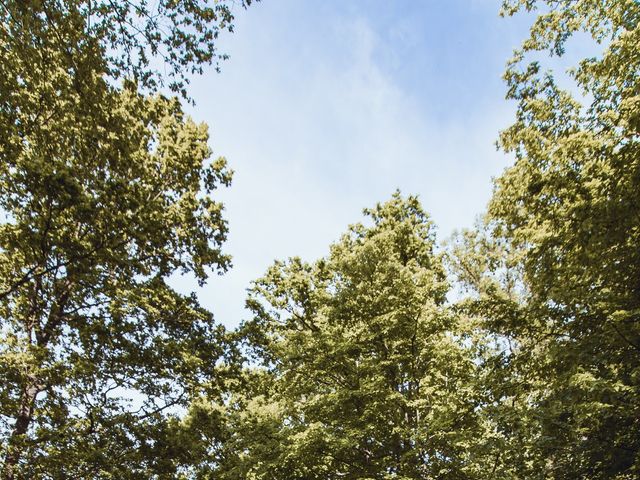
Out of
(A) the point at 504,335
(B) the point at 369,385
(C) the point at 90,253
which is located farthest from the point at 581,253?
(C) the point at 90,253

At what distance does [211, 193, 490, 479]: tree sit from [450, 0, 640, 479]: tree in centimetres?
219

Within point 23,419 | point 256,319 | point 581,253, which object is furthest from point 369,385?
point 23,419

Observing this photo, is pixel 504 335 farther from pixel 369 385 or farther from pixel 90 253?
pixel 90 253

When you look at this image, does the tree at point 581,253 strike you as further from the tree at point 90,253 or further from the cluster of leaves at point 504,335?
the tree at point 90,253

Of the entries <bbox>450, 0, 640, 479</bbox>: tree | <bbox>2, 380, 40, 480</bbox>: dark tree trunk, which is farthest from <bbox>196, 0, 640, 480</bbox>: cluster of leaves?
<bbox>2, 380, 40, 480</bbox>: dark tree trunk

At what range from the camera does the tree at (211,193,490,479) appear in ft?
34.9

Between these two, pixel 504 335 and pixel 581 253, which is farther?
pixel 504 335

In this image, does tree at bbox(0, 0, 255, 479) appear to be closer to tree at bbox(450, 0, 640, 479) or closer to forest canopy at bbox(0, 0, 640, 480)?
forest canopy at bbox(0, 0, 640, 480)

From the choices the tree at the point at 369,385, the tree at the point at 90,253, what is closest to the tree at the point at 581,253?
the tree at the point at 369,385

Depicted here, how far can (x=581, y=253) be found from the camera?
7.82 metres

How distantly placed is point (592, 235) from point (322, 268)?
10482 mm

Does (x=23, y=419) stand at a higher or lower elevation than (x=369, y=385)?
lower

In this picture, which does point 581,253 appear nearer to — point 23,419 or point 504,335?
point 504,335

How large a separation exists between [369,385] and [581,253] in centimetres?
643
